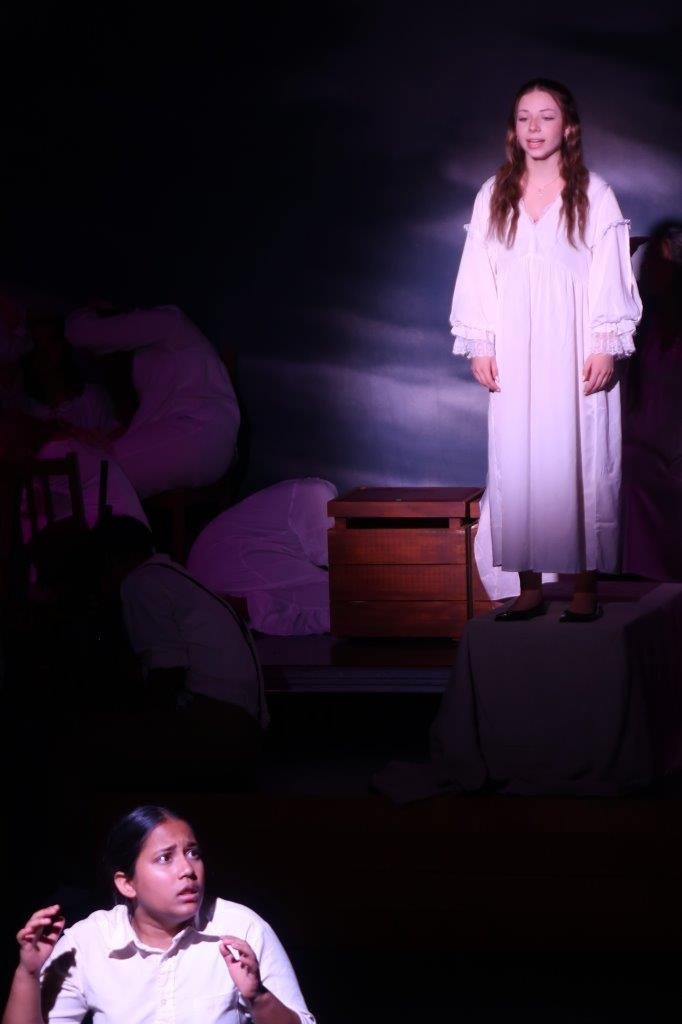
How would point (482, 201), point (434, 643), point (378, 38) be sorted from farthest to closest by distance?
point (378, 38) < point (434, 643) < point (482, 201)

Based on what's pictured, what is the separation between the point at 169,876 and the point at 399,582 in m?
3.07

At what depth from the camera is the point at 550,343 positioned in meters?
5.29

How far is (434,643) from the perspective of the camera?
6.36 metres

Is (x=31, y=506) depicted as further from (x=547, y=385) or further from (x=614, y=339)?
(x=614, y=339)

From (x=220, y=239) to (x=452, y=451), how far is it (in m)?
1.60

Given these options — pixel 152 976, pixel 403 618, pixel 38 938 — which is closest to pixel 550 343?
pixel 403 618

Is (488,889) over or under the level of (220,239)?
under

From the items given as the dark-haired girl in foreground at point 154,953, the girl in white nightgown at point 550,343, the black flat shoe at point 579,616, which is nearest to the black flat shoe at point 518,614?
the girl in white nightgown at point 550,343

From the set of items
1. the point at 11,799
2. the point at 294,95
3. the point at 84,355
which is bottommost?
the point at 11,799

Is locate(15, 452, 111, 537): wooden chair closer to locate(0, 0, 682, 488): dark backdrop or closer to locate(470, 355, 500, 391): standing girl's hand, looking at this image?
locate(0, 0, 682, 488): dark backdrop

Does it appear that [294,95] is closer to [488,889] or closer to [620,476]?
[620,476]

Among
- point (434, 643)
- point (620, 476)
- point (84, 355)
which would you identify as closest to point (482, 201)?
point (620, 476)

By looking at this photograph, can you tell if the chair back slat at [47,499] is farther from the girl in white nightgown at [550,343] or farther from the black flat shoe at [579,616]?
the black flat shoe at [579,616]

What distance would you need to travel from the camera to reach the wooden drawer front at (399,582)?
6.39 metres
